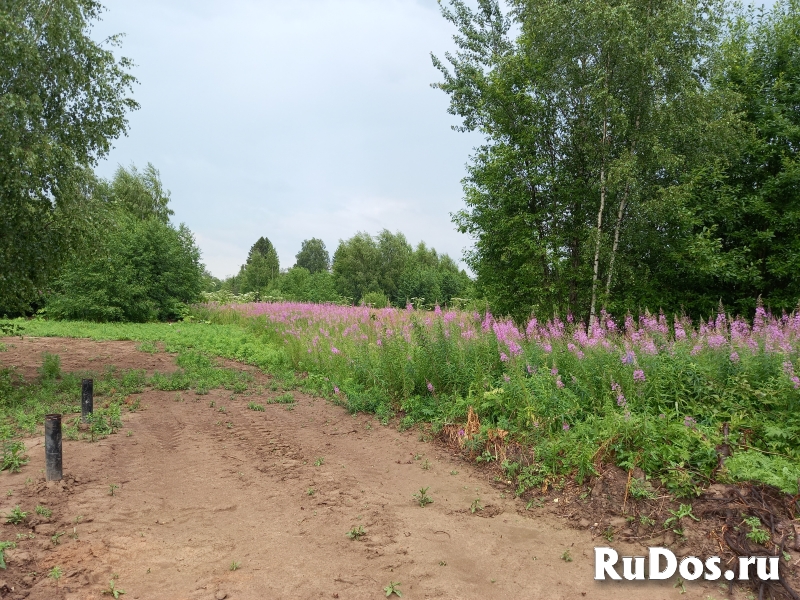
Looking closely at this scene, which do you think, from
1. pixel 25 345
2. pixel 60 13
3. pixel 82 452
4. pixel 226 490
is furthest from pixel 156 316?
pixel 226 490

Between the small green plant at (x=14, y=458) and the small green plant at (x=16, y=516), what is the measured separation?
1.15 meters

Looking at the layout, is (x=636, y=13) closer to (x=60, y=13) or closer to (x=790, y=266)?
(x=790, y=266)

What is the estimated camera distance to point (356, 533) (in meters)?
3.94

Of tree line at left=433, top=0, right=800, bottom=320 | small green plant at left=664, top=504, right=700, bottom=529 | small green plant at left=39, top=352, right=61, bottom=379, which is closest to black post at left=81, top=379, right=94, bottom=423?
small green plant at left=39, top=352, right=61, bottom=379

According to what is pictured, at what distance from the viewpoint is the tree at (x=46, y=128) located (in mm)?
7629

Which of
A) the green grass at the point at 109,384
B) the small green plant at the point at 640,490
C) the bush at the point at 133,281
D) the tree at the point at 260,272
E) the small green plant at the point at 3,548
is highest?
the tree at the point at 260,272

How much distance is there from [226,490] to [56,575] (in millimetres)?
1655

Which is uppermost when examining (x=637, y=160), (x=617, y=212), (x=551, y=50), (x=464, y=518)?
(x=551, y=50)

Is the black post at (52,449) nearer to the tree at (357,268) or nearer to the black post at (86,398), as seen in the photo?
the black post at (86,398)

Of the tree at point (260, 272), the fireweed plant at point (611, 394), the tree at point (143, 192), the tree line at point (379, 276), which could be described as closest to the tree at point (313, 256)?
the tree at point (260, 272)

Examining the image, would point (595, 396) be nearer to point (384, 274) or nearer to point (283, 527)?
point (283, 527)

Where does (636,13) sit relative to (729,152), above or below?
above

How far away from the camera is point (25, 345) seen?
15359 millimetres

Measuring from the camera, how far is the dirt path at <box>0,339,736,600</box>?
329 cm
